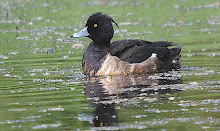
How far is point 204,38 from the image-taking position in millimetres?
15680

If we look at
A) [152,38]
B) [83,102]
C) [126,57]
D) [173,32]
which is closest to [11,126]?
[83,102]

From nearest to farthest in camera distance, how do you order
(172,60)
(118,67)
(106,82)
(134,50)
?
(106,82) → (118,67) → (134,50) → (172,60)

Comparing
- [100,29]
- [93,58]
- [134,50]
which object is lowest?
[93,58]

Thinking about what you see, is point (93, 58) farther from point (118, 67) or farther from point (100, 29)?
point (100, 29)

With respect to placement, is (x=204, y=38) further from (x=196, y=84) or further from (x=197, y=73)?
(x=196, y=84)

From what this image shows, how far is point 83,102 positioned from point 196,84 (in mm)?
2338

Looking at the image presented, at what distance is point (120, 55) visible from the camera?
1166 centimetres

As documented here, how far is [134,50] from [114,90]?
100 inches

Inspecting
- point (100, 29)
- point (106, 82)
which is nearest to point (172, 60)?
point (100, 29)

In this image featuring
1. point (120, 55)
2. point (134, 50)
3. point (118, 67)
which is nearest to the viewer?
point (118, 67)

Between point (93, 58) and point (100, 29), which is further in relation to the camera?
point (100, 29)

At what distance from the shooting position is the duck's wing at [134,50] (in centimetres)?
1166

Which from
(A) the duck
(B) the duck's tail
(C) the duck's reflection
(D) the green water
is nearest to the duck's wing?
(A) the duck

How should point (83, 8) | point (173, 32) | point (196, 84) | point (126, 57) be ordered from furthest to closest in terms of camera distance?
point (83, 8) → point (173, 32) → point (126, 57) → point (196, 84)
